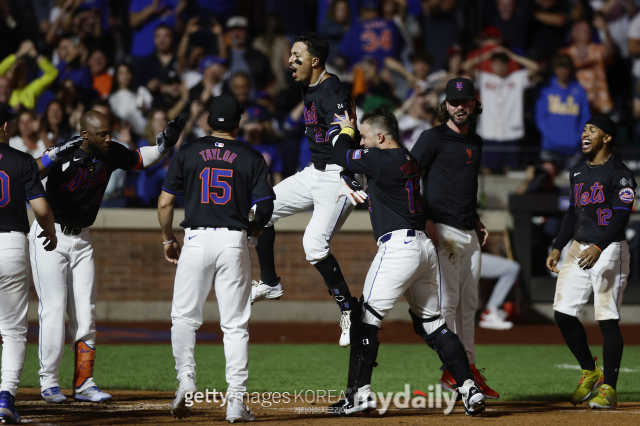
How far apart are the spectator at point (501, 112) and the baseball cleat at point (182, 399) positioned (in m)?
8.59

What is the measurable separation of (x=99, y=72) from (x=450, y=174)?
356 inches

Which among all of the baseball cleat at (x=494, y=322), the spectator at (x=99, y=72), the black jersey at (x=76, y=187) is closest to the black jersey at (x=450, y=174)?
the black jersey at (x=76, y=187)

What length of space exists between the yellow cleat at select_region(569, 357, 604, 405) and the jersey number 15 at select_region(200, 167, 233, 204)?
10.8ft

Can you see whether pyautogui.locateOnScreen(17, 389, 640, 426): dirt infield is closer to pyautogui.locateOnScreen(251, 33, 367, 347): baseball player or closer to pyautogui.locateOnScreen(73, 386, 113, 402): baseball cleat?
pyautogui.locateOnScreen(73, 386, 113, 402): baseball cleat

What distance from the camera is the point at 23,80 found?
520 inches

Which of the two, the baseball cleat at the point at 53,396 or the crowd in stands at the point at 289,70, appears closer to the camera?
the baseball cleat at the point at 53,396

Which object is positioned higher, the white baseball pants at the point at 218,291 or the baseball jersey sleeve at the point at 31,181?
the baseball jersey sleeve at the point at 31,181

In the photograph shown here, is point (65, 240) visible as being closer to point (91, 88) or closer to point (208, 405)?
point (208, 405)

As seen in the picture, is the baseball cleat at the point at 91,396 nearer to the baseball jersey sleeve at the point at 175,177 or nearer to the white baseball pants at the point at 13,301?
the white baseball pants at the point at 13,301

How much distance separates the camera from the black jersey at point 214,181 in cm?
548

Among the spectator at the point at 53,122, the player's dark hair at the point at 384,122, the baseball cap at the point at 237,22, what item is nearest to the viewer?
Answer: the player's dark hair at the point at 384,122

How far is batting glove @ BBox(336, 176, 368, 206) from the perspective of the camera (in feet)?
18.8

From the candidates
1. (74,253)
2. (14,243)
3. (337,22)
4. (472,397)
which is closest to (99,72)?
(337,22)

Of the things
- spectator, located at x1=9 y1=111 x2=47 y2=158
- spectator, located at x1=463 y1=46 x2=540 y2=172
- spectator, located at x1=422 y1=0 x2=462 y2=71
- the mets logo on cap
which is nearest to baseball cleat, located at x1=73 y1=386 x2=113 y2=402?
the mets logo on cap
